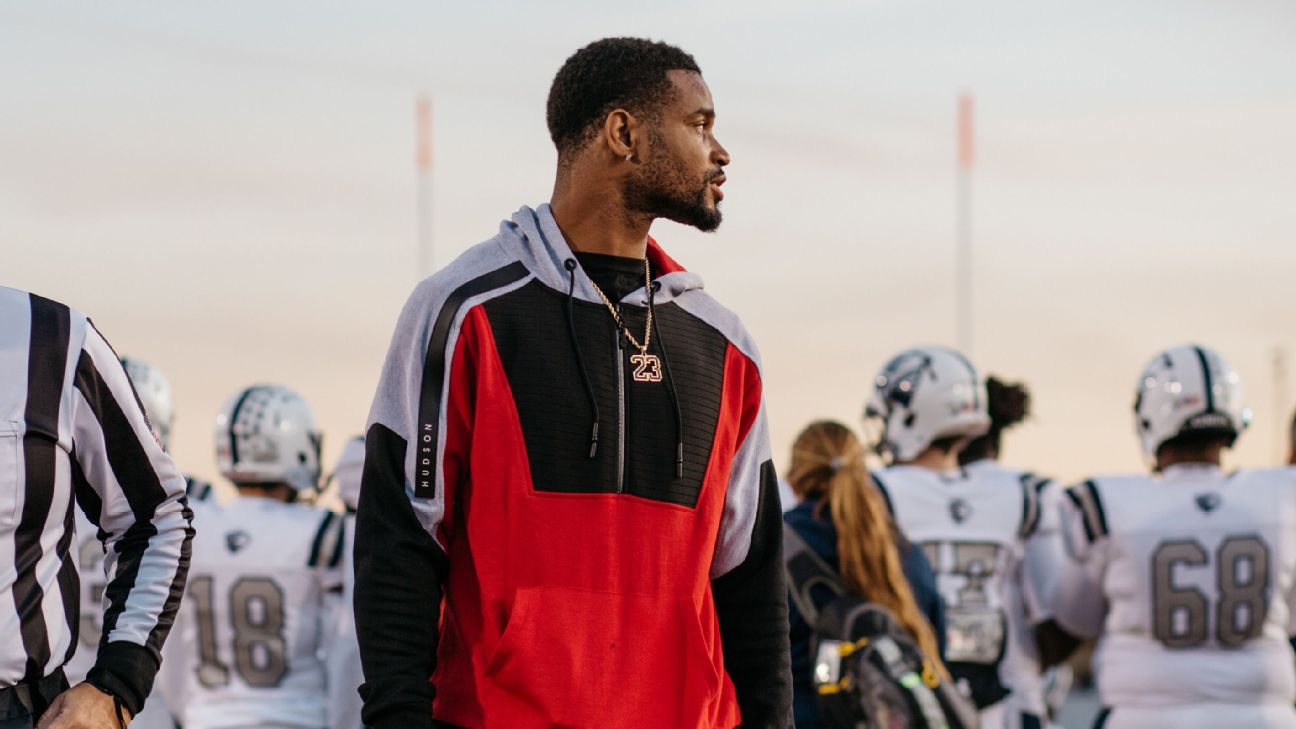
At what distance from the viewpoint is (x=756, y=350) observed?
409 centimetres

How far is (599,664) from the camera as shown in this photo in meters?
3.66

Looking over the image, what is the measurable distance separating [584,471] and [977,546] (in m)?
5.33

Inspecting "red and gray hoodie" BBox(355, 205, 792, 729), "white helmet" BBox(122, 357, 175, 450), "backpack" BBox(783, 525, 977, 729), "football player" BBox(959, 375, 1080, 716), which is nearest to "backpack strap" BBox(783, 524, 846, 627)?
"backpack" BBox(783, 525, 977, 729)

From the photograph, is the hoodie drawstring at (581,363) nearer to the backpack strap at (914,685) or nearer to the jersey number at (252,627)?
the backpack strap at (914,685)

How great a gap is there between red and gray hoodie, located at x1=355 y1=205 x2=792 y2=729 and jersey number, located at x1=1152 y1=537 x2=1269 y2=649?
414 centimetres

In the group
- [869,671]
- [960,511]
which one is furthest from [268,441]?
[869,671]

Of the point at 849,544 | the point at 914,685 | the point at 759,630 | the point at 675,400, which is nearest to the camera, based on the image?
the point at 675,400

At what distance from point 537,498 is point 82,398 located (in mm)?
996

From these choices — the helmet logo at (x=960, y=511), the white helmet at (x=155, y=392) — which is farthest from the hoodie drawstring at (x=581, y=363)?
the white helmet at (x=155, y=392)

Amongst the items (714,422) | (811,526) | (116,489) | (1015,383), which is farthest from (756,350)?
(1015,383)

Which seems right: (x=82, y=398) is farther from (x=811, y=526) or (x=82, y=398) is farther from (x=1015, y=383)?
(x=1015, y=383)

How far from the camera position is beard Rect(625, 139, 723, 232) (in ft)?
12.7

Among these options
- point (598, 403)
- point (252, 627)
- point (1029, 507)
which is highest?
point (598, 403)

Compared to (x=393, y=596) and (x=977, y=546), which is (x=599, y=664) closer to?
(x=393, y=596)
